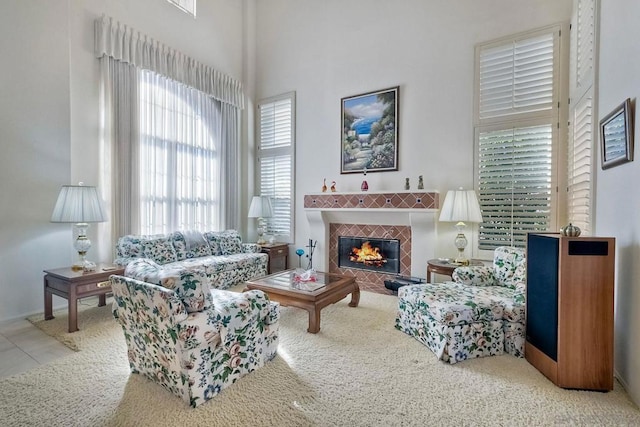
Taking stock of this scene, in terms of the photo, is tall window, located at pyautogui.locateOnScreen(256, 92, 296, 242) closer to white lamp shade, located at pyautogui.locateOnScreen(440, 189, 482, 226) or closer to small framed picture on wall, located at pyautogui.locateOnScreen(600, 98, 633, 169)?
white lamp shade, located at pyautogui.locateOnScreen(440, 189, 482, 226)

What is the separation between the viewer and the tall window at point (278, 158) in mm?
5719

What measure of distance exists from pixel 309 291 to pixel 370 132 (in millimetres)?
2890

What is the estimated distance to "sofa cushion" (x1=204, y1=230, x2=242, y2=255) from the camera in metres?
4.91

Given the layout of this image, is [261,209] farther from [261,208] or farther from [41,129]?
[41,129]

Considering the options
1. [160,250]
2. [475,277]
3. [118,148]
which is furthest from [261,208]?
[475,277]

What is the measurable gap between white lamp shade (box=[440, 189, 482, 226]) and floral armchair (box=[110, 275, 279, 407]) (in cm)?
252

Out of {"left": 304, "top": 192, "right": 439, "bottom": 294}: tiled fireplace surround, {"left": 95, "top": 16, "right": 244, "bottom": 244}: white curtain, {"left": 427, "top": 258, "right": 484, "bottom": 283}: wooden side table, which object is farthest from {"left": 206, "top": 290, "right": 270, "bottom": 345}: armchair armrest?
{"left": 95, "top": 16, "right": 244, "bottom": 244}: white curtain

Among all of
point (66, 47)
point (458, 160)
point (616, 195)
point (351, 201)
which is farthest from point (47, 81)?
point (616, 195)

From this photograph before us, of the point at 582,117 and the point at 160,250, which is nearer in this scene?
the point at 582,117

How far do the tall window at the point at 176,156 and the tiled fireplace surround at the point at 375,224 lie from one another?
→ 1.83m

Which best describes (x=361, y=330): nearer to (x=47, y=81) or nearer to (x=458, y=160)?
(x=458, y=160)

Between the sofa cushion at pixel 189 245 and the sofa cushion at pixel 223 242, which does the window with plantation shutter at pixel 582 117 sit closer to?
the sofa cushion at pixel 223 242

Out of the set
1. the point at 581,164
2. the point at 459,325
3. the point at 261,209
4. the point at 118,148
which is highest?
the point at 118,148

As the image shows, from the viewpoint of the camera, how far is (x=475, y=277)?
3.16m
